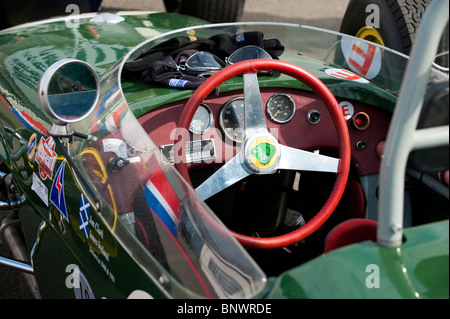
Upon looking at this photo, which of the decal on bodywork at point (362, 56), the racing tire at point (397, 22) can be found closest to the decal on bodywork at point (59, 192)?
the decal on bodywork at point (362, 56)

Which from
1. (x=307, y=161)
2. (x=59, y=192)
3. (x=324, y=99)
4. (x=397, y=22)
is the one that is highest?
(x=397, y=22)

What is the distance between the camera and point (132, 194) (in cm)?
160

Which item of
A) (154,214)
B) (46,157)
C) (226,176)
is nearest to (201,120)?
(226,176)

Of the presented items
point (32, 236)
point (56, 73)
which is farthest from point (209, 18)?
point (56, 73)

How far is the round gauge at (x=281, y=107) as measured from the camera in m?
2.29

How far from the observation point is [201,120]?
217 centimetres

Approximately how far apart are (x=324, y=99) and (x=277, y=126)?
0.27 meters

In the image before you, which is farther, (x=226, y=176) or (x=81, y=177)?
(x=226, y=176)

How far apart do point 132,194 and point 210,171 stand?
69 centimetres

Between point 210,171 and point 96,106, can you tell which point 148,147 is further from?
point 210,171

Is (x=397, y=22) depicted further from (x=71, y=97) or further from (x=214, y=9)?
(x=71, y=97)

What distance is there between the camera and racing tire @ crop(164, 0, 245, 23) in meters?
4.45

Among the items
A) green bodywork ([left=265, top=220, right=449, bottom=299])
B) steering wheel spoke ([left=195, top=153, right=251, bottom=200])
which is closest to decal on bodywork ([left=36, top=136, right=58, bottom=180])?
steering wheel spoke ([left=195, top=153, right=251, bottom=200])

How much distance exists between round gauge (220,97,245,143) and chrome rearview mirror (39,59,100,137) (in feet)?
2.11
